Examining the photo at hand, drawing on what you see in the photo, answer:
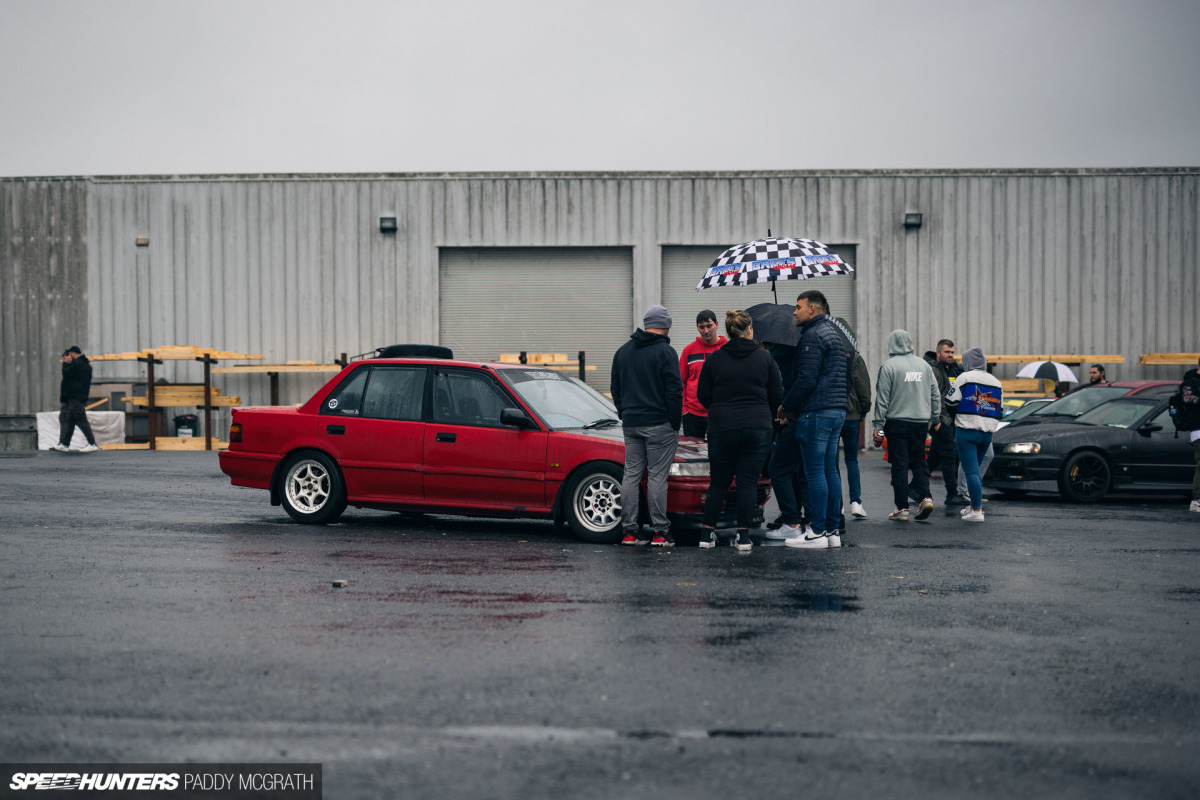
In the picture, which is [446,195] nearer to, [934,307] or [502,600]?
[934,307]

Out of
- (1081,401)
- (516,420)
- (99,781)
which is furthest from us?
(1081,401)

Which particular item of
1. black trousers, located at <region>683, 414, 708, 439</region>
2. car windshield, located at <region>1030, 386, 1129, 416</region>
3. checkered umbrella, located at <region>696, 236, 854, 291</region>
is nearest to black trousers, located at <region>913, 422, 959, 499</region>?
checkered umbrella, located at <region>696, 236, 854, 291</region>

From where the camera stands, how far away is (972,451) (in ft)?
37.4

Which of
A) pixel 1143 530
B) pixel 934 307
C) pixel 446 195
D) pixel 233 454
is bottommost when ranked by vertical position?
pixel 1143 530

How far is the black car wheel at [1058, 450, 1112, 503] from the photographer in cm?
1348

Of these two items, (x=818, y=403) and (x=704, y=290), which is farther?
(x=704, y=290)

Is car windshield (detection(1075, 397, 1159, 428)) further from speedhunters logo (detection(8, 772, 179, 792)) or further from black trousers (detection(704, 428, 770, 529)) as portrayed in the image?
speedhunters logo (detection(8, 772, 179, 792))

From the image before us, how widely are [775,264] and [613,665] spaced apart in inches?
288

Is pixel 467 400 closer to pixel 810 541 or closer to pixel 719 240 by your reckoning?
pixel 810 541

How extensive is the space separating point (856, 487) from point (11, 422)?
69.8 feet

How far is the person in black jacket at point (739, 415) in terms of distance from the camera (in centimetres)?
852

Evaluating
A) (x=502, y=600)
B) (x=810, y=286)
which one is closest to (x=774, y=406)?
(x=502, y=600)

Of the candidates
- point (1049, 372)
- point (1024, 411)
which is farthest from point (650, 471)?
point (1049, 372)

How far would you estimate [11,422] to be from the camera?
25641 mm
